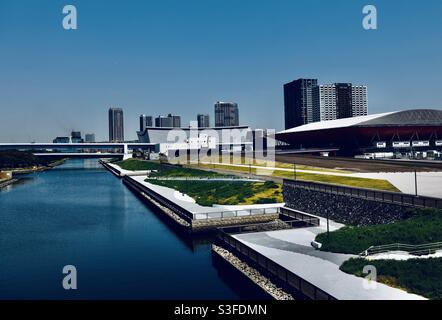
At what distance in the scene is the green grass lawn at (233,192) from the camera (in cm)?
5306

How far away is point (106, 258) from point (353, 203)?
2496 centimetres

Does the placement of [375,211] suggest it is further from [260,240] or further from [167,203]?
[167,203]

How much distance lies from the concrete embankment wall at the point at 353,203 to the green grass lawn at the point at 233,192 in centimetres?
520

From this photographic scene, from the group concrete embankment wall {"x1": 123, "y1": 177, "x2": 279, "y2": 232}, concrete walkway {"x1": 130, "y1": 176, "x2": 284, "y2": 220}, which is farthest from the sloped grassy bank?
concrete walkway {"x1": 130, "y1": 176, "x2": 284, "y2": 220}

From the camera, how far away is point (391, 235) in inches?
1079

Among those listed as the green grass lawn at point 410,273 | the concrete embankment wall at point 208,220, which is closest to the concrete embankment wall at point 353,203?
the concrete embankment wall at point 208,220

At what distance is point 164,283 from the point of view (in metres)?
27.9

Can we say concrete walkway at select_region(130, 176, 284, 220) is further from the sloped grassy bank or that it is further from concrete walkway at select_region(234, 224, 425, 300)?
the sloped grassy bank

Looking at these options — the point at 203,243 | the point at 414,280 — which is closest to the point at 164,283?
the point at 203,243

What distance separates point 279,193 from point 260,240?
23.5 metres

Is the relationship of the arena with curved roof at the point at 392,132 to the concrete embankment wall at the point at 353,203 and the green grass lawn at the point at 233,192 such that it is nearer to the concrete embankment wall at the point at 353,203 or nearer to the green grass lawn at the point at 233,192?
the green grass lawn at the point at 233,192

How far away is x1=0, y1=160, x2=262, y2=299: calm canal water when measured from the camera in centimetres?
2656

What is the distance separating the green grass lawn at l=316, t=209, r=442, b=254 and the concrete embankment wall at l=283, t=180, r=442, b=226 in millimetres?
1629
